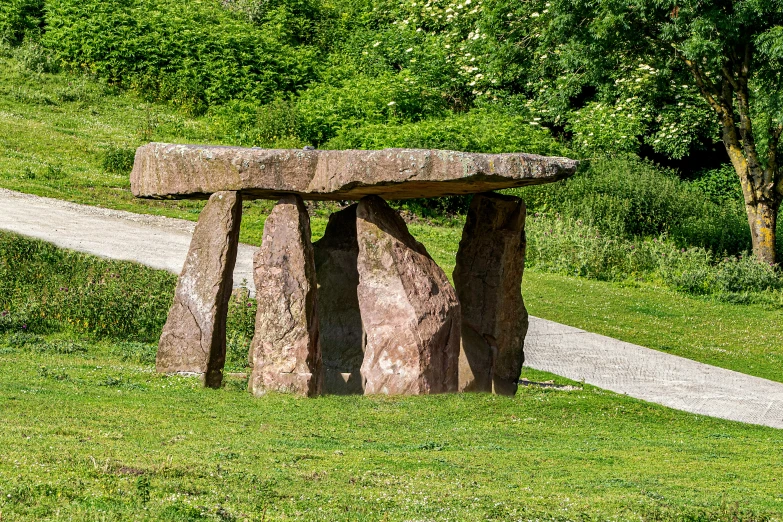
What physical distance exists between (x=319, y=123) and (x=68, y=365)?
1604 cm

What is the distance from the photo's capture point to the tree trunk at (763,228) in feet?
72.8

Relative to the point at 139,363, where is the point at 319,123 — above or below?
above

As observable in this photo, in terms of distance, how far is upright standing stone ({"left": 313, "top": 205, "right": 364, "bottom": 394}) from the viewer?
12.5m

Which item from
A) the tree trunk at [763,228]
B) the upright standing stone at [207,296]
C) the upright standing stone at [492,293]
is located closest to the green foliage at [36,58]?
the tree trunk at [763,228]

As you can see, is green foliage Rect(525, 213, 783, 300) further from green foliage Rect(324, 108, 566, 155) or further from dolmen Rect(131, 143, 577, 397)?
dolmen Rect(131, 143, 577, 397)

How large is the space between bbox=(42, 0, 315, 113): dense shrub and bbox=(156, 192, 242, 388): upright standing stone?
730 inches

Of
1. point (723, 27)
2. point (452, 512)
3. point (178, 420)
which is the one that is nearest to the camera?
point (452, 512)

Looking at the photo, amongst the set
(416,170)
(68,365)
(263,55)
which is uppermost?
(263,55)

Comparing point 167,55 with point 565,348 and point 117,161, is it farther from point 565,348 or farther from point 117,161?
point 565,348

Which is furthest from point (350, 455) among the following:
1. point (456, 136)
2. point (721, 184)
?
point (721, 184)

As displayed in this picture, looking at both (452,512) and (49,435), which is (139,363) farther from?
(452,512)

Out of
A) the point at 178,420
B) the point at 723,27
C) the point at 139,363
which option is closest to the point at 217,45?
the point at 723,27

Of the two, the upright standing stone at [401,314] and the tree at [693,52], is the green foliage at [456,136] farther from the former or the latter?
the upright standing stone at [401,314]

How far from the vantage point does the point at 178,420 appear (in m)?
9.30
